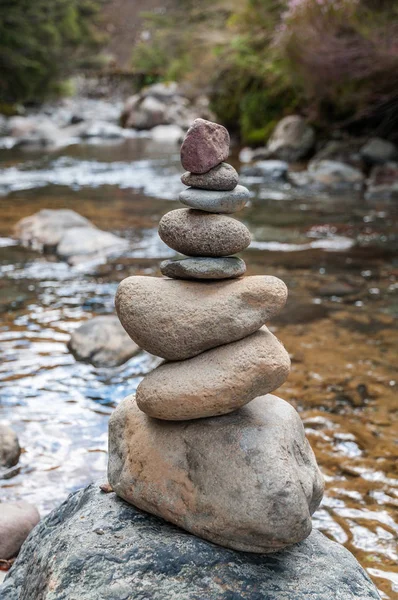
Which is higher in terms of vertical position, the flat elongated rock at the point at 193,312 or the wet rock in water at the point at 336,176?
the flat elongated rock at the point at 193,312

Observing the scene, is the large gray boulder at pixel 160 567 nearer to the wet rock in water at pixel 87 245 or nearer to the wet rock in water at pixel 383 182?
the wet rock in water at pixel 87 245

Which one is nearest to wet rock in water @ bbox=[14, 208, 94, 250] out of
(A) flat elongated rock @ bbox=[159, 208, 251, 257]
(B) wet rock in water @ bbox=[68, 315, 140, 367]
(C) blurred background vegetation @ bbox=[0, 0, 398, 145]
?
(B) wet rock in water @ bbox=[68, 315, 140, 367]

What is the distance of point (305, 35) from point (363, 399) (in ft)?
40.5

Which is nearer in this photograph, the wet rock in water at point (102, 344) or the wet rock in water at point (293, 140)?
the wet rock in water at point (102, 344)

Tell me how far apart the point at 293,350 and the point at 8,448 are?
2.64 meters

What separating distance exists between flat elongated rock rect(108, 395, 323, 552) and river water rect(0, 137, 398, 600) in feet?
1.54

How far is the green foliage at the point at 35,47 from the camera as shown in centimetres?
2673

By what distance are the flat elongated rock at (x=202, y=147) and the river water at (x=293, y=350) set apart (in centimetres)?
147

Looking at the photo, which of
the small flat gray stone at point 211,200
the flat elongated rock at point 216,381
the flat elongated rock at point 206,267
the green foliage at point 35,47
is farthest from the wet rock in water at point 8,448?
the green foliage at point 35,47

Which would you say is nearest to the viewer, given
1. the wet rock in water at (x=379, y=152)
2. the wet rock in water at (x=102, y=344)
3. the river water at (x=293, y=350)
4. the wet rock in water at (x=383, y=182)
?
the river water at (x=293, y=350)

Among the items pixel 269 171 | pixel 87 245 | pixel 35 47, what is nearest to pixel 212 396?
pixel 87 245

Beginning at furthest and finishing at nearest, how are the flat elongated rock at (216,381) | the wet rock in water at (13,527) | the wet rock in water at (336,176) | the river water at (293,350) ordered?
the wet rock in water at (336,176), the river water at (293,350), the wet rock in water at (13,527), the flat elongated rock at (216,381)

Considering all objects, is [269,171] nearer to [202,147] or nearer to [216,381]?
[202,147]

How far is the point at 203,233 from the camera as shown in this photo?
2822mm
